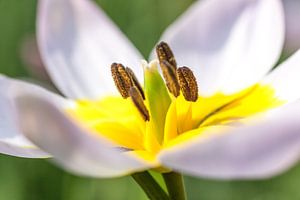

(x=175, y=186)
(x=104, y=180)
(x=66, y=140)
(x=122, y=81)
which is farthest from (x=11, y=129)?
(x=104, y=180)

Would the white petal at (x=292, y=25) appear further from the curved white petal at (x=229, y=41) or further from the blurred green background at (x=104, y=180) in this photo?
the curved white petal at (x=229, y=41)

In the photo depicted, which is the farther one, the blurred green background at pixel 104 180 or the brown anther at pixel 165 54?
the blurred green background at pixel 104 180

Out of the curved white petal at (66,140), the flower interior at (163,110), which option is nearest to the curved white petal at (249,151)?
the curved white petal at (66,140)

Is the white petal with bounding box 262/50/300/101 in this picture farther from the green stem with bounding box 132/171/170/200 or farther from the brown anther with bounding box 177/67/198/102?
the green stem with bounding box 132/171/170/200

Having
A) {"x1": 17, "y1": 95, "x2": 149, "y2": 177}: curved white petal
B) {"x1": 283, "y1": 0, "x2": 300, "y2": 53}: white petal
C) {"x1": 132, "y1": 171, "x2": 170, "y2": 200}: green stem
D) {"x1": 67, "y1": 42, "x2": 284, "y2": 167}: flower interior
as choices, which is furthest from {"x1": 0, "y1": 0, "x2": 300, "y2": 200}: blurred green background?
{"x1": 17, "y1": 95, "x2": 149, "y2": 177}: curved white petal

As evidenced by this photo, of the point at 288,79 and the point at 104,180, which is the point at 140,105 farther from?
the point at 104,180

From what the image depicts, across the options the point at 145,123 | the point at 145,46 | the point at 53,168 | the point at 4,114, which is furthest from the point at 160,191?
the point at 145,46

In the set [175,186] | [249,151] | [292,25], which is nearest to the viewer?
[249,151]
